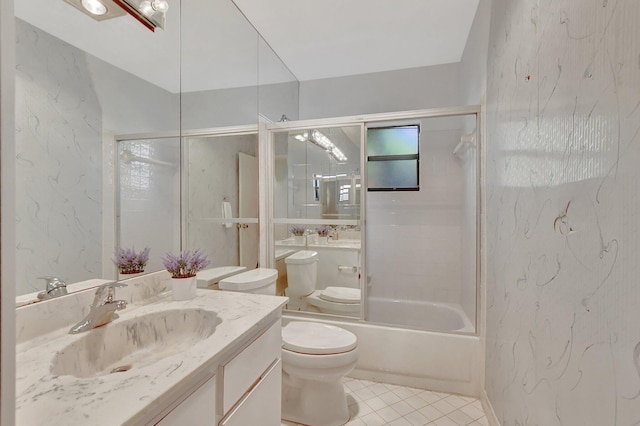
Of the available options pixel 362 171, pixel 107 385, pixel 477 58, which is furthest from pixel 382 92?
pixel 107 385

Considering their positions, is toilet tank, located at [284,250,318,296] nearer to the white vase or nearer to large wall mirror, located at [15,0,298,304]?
large wall mirror, located at [15,0,298,304]

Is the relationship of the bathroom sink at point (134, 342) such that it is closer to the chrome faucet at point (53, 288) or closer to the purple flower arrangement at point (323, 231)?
the chrome faucet at point (53, 288)

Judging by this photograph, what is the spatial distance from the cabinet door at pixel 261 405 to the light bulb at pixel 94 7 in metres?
1.48

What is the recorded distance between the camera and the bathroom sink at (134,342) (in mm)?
852

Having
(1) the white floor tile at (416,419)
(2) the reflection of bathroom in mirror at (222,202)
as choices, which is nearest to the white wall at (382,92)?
(2) the reflection of bathroom in mirror at (222,202)

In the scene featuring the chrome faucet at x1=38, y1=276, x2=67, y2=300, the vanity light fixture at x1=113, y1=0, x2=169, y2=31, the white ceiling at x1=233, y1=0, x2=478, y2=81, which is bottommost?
the chrome faucet at x1=38, y1=276, x2=67, y2=300

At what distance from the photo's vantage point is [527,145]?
113cm

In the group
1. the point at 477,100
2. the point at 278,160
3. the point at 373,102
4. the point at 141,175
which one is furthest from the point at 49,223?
the point at 373,102

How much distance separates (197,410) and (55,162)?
89cm

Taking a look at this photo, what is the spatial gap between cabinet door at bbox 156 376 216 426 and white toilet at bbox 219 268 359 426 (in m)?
0.84

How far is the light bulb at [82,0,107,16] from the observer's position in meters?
1.03

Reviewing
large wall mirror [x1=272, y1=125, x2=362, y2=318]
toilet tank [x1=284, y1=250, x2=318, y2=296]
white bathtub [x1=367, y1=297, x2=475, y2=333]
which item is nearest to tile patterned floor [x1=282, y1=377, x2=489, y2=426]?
large wall mirror [x1=272, y1=125, x2=362, y2=318]

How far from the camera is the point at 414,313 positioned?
2.80m

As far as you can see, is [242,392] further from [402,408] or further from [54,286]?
[402,408]
